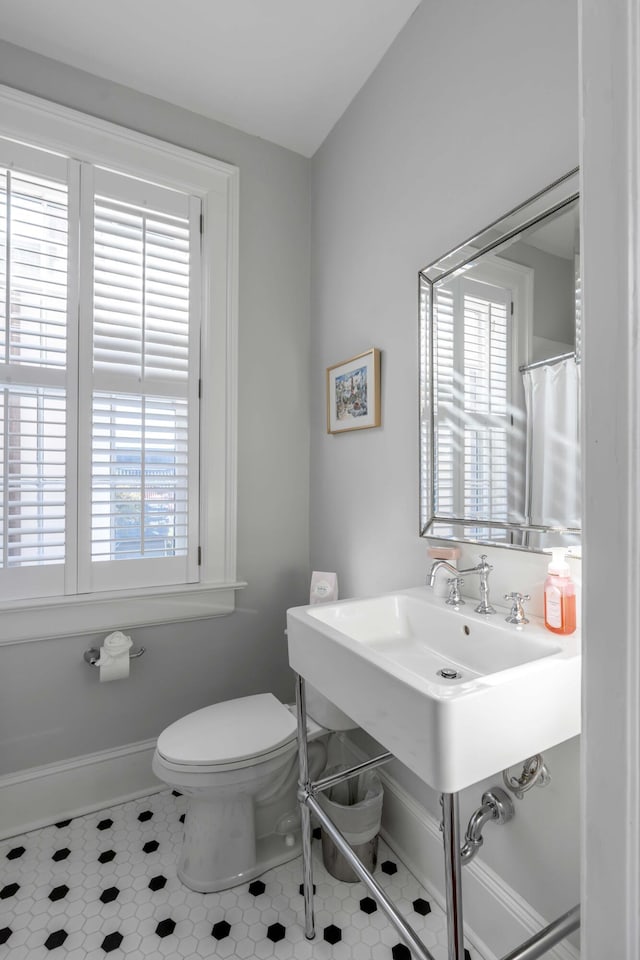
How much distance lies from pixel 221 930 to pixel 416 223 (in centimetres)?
209

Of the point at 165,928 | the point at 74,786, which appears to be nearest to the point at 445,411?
the point at 165,928

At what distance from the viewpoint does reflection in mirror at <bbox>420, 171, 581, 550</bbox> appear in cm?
106

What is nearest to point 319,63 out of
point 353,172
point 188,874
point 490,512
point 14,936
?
point 353,172

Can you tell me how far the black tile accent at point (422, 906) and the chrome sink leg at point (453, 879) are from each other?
27.3 inches

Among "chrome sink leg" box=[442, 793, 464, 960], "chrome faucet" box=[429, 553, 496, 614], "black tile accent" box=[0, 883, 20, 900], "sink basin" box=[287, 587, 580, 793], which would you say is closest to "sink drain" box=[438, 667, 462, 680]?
"sink basin" box=[287, 587, 580, 793]

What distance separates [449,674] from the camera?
110 cm

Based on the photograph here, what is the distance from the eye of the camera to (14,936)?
1273mm

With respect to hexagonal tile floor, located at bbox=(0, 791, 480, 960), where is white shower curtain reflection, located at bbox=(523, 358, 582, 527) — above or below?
above

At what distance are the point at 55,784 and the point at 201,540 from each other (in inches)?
38.7

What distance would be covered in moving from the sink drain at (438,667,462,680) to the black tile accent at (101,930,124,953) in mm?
1105

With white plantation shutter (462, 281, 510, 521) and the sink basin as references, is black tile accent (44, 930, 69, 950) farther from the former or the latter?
white plantation shutter (462, 281, 510, 521)

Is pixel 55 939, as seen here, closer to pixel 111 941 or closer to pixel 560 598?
pixel 111 941

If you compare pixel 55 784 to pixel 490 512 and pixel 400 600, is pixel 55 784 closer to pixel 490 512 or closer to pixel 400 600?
pixel 400 600

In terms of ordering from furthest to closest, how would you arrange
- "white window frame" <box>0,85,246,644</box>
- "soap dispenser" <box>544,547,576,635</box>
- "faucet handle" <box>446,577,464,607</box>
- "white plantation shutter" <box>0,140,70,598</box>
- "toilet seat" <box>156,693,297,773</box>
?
1. "white window frame" <box>0,85,246,644</box>
2. "white plantation shutter" <box>0,140,70,598</box>
3. "toilet seat" <box>156,693,297,773</box>
4. "faucet handle" <box>446,577,464,607</box>
5. "soap dispenser" <box>544,547,576,635</box>
